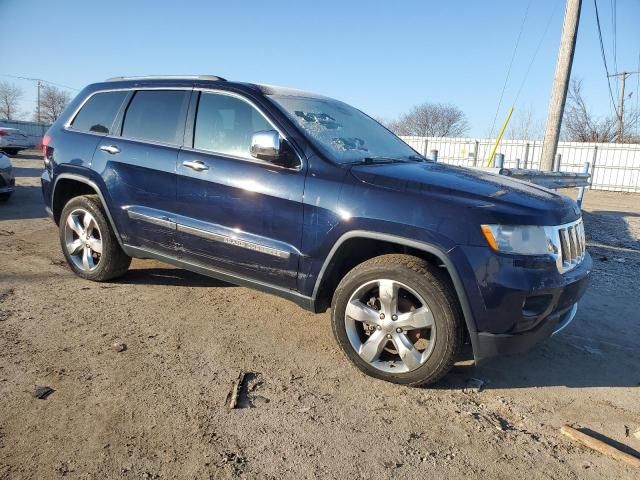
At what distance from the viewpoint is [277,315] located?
4.06 meters

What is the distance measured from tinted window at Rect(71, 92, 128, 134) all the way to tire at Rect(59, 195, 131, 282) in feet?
2.21

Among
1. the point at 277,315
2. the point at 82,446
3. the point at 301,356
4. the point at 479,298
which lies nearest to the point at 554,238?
the point at 479,298

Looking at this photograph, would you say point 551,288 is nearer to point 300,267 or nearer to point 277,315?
point 300,267

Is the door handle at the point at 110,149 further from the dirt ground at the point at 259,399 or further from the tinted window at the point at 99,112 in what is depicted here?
the dirt ground at the point at 259,399

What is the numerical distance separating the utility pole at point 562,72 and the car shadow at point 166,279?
7076 millimetres

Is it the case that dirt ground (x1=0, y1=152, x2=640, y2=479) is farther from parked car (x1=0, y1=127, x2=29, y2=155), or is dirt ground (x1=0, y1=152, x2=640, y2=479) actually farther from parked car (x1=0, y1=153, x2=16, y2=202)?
parked car (x1=0, y1=127, x2=29, y2=155)

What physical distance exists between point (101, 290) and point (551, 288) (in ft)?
12.3

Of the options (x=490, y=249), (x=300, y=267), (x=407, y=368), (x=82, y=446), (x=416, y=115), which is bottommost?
(x=82, y=446)

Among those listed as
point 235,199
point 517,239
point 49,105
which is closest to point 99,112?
point 235,199

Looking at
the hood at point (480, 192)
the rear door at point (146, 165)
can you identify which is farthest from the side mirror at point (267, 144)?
the rear door at point (146, 165)

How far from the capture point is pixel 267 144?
3.17m

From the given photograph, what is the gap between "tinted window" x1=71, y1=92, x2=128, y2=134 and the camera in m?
4.43

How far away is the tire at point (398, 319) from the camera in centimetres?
280

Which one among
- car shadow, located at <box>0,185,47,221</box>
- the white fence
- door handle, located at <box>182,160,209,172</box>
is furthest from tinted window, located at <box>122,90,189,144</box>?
the white fence
